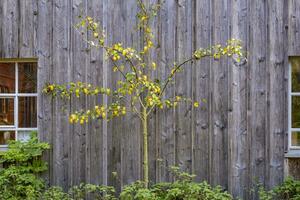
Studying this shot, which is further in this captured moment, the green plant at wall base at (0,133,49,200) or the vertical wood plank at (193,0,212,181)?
the vertical wood plank at (193,0,212,181)

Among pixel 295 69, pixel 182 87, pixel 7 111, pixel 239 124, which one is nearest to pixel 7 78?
pixel 7 111

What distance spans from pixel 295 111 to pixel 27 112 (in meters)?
3.74

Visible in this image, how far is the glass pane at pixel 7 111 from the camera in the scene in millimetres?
6465

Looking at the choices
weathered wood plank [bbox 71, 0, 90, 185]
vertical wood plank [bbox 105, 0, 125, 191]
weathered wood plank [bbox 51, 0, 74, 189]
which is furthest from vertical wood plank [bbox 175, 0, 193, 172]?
weathered wood plank [bbox 51, 0, 74, 189]

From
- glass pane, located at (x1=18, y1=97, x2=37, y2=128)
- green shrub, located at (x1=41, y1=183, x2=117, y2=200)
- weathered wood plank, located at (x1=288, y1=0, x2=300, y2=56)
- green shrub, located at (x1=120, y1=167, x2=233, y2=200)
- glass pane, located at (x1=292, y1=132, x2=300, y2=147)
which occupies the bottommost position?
green shrub, located at (x1=41, y1=183, x2=117, y2=200)

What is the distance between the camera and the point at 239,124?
6191 millimetres

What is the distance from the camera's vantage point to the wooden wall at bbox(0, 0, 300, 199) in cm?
617

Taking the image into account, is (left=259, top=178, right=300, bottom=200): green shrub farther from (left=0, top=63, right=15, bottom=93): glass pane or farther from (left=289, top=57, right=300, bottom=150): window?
(left=0, top=63, right=15, bottom=93): glass pane

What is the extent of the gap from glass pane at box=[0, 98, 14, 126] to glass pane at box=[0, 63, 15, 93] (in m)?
0.14

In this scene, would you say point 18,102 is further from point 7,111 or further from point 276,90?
point 276,90

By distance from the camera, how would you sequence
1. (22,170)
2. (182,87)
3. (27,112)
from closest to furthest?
1. (22,170)
2. (182,87)
3. (27,112)

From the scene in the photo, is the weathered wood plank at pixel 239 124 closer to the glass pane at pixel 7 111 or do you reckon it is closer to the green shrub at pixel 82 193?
the green shrub at pixel 82 193

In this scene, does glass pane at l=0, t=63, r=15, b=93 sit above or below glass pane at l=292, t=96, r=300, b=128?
above

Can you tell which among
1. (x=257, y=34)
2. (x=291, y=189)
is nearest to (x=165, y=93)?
(x=257, y=34)
